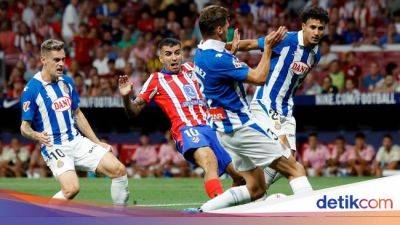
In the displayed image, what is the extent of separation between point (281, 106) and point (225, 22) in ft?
7.58

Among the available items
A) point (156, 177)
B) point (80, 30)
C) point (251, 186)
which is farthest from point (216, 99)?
point (80, 30)

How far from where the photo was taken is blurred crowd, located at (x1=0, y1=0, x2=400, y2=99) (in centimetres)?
2269

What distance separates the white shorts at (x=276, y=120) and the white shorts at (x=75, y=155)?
5.68 ft

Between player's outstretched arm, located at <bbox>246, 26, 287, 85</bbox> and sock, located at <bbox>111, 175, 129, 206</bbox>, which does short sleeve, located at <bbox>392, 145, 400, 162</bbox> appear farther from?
player's outstretched arm, located at <bbox>246, 26, 287, 85</bbox>

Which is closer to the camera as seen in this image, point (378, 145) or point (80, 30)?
point (378, 145)

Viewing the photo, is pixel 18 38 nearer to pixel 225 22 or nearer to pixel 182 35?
pixel 182 35

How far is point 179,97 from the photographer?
13.3 m

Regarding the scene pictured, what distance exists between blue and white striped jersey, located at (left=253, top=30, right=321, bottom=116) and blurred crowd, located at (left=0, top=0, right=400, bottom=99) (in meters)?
9.86

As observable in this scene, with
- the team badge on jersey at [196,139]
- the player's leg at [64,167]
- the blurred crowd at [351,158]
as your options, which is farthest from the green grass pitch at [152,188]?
the player's leg at [64,167]

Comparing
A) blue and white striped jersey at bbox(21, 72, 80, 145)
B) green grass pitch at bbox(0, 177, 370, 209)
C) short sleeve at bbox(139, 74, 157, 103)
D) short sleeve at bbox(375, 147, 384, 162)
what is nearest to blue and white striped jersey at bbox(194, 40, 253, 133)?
blue and white striped jersey at bbox(21, 72, 80, 145)

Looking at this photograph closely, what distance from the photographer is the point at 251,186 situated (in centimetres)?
1095

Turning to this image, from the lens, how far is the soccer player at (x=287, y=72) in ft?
41.1

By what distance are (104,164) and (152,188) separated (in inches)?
275

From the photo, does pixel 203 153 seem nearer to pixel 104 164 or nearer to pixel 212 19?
pixel 104 164
